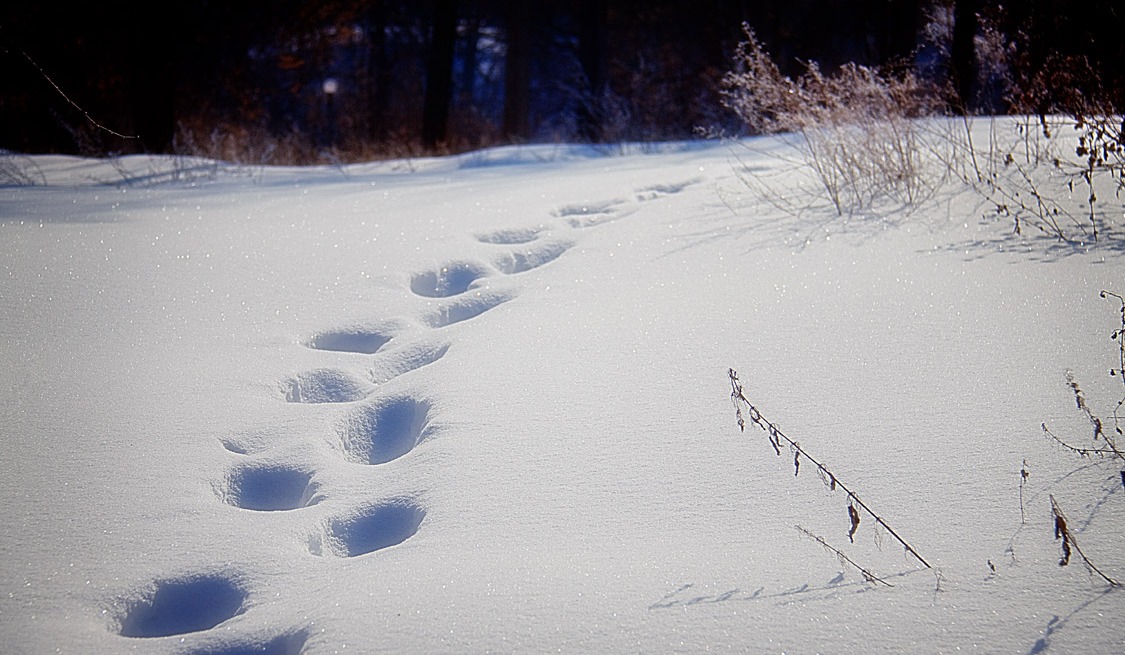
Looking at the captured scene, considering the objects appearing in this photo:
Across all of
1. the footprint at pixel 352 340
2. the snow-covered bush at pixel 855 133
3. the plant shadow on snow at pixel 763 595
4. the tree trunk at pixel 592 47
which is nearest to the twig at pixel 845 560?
the plant shadow on snow at pixel 763 595

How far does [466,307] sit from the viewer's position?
269 centimetres

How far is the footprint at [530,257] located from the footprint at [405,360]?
2.63ft

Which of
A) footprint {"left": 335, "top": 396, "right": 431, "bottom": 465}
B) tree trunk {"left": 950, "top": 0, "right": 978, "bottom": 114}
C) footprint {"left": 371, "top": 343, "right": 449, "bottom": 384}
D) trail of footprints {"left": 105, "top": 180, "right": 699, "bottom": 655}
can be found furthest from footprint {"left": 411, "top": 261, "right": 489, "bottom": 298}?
tree trunk {"left": 950, "top": 0, "right": 978, "bottom": 114}

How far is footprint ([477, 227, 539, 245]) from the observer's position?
134 inches

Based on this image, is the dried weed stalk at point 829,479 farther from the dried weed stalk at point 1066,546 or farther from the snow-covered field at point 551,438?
the dried weed stalk at point 1066,546

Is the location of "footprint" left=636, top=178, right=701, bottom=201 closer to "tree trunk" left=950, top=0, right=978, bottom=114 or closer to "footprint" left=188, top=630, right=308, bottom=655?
"tree trunk" left=950, top=0, right=978, bottom=114

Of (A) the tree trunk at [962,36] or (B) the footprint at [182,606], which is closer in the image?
(B) the footprint at [182,606]

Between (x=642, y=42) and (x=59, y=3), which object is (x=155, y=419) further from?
(x=642, y=42)

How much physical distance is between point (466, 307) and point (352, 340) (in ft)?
1.33

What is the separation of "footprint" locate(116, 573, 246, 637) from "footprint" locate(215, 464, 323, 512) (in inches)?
10.7

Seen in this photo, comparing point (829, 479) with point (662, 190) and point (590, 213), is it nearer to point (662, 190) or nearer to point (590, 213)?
point (590, 213)

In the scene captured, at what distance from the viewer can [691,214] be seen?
11.8 ft

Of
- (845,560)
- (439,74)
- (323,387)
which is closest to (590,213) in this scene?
(323,387)

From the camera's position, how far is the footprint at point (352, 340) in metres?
2.42
